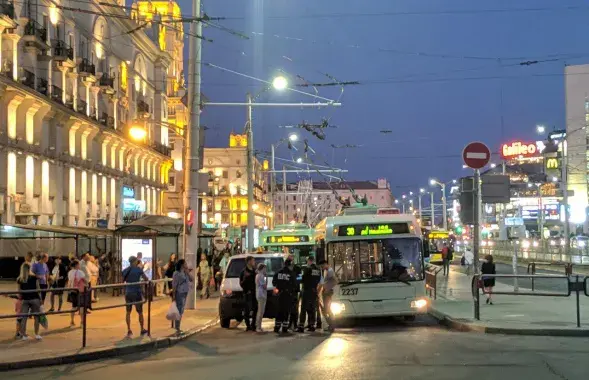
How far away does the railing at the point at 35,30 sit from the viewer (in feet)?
121

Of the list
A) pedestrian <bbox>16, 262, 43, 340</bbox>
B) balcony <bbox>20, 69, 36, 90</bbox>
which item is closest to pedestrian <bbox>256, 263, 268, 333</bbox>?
pedestrian <bbox>16, 262, 43, 340</bbox>

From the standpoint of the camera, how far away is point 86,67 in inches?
1796

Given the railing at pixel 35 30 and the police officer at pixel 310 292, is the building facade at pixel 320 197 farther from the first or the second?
the police officer at pixel 310 292

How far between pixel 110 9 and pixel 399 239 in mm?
38209

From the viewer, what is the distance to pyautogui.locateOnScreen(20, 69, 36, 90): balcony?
119 ft

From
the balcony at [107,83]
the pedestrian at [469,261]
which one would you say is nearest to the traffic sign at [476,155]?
the pedestrian at [469,261]

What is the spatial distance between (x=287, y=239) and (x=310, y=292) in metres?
16.2

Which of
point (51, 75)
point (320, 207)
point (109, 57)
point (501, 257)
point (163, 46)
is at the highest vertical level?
point (163, 46)

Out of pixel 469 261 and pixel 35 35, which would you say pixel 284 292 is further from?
pixel 469 261

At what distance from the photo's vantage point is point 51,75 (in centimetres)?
4144

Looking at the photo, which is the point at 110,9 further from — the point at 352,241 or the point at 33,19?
the point at 352,241

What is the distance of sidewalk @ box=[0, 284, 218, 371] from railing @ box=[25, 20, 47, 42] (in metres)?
20.0

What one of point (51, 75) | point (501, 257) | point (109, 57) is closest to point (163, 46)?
point (109, 57)

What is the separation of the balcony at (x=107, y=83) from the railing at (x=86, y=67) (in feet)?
9.30
